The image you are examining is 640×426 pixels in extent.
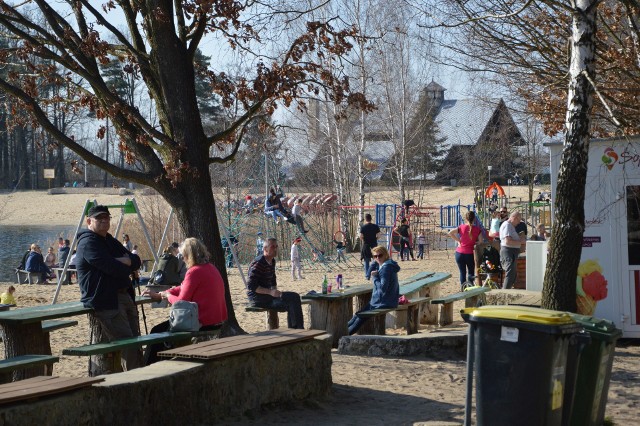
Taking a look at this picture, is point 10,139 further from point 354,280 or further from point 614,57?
point 614,57

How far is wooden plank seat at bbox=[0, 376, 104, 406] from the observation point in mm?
5070

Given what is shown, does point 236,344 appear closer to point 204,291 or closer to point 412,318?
point 204,291

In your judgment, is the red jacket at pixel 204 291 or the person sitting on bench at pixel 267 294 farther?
the person sitting on bench at pixel 267 294

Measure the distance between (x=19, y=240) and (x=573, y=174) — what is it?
48.0 m

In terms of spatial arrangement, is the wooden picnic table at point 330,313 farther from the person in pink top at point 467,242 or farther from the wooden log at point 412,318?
the person in pink top at point 467,242

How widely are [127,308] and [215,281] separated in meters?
0.85

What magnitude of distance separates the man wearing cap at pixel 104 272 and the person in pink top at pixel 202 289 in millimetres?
451

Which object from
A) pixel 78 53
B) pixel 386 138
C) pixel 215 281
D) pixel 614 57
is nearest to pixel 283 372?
pixel 215 281

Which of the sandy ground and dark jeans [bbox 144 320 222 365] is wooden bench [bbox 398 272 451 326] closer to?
the sandy ground

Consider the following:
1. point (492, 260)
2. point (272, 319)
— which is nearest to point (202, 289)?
point (272, 319)

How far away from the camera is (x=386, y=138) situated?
40.1 metres

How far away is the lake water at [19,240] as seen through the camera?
37.8 m

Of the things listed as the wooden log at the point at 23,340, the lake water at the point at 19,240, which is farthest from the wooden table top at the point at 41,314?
the lake water at the point at 19,240

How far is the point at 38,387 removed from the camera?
210 inches
